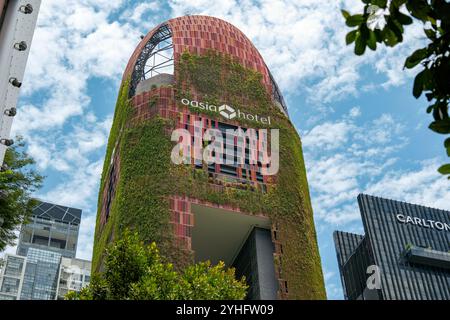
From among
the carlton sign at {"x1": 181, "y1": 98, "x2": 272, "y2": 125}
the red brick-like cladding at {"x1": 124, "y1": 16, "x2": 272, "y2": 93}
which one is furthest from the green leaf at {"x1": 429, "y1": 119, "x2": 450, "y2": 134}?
the red brick-like cladding at {"x1": 124, "y1": 16, "x2": 272, "y2": 93}

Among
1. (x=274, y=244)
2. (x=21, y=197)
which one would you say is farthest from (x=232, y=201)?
(x=21, y=197)

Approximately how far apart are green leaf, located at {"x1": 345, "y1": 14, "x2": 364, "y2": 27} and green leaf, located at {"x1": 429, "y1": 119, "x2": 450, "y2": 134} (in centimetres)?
93

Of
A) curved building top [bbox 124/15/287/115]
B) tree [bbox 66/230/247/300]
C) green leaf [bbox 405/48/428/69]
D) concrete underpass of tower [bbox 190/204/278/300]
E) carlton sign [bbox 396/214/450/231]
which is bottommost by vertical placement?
green leaf [bbox 405/48/428/69]

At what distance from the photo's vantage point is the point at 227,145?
3278 centimetres

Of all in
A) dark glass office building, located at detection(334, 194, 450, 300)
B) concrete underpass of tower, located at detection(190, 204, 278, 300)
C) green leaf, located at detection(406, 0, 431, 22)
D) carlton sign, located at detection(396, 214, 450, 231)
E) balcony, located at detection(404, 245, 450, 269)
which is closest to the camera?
green leaf, located at detection(406, 0, 431, 22)

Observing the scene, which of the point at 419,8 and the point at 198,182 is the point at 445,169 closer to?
the point at 419,8

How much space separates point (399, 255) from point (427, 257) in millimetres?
3862

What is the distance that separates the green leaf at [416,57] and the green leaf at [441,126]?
52 centimetres

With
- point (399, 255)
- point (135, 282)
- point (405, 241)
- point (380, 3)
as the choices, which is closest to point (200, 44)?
point (135, 282)

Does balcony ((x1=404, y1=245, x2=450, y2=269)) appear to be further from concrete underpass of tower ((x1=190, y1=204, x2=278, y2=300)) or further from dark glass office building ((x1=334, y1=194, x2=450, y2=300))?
concrete underpass of tower ((x1=190, y1=204, x2=278, y2=300))

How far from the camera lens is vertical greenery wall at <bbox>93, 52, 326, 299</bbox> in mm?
29516

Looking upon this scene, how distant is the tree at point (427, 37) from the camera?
4.27m
